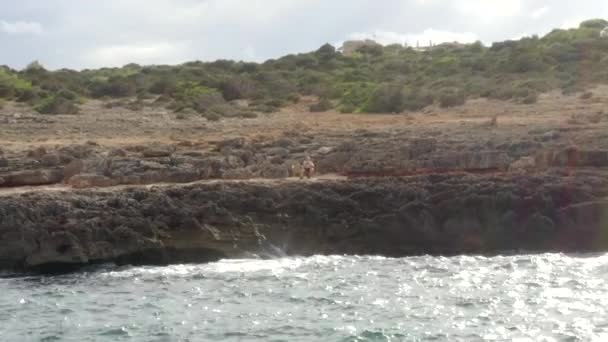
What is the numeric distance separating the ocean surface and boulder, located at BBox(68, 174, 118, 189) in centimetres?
359

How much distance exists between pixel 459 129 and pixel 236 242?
923 centimetres

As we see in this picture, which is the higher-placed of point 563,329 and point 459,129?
point 459,129

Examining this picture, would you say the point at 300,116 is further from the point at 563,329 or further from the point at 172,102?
the point at 563,329

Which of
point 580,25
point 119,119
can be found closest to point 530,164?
point 119,119

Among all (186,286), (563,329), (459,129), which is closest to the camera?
(563,329)

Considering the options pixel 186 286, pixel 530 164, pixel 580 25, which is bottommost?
pixel 186 286

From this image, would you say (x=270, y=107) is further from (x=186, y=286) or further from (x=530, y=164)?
(x=186, y=286)

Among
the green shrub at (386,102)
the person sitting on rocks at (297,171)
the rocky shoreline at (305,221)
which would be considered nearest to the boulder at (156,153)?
the person sitting on rocks at (297,171)

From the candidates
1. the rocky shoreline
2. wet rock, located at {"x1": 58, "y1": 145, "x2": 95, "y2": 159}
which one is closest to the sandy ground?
wet rock, located at {"x1": 58, "y1": 145, "x2": 95, "y2": 159}

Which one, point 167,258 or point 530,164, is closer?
point 167,258

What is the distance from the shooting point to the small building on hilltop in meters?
56.6

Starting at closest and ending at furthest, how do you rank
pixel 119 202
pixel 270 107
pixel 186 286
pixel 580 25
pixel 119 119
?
1. pixel 186 286
2. pixel 119 202
3. pixel 119 119
4. pixel 270 107
5. pixel 580 25

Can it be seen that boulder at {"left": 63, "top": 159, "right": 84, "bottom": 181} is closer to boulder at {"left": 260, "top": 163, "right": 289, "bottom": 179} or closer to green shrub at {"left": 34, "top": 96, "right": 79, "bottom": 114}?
boulder at {"left": 260, "top": 163, "right": 289, "bottom": 179}

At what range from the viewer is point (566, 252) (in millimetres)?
18453
